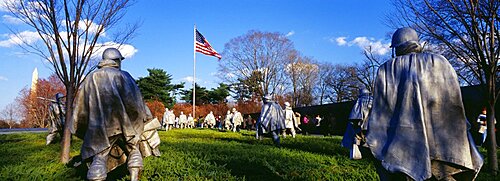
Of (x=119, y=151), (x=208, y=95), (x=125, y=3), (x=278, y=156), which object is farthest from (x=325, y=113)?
(x=208, y=95)

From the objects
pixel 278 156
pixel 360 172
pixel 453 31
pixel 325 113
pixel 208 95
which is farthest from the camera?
pixel 208 95

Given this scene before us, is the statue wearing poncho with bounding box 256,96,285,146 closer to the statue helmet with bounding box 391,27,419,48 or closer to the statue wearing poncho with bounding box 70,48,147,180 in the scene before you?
the statue wearing poncho with bounding box 70,48,147,180

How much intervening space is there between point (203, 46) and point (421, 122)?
3070 cm

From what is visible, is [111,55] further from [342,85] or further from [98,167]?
[342,85]

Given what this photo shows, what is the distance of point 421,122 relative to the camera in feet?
11.2

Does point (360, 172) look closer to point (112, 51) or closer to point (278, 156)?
point (278, 156)

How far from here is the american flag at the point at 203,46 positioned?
32.9 metres

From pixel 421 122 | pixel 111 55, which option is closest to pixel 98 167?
pixel 111 55

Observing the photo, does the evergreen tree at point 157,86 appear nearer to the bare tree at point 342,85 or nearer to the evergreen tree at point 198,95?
the evergreen tree at point 198,95

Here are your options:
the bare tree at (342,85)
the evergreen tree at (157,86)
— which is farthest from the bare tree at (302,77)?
the evergreen tree at (157,86)

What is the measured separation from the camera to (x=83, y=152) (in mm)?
4918

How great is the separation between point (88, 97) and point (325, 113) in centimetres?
2394

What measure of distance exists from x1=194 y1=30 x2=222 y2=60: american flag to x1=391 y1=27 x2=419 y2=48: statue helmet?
29336 mm

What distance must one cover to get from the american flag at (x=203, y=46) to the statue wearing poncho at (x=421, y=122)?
29591 millimetres
